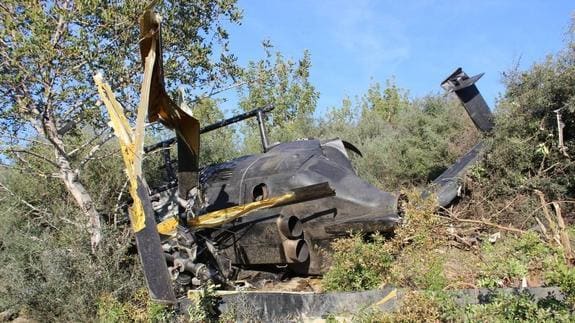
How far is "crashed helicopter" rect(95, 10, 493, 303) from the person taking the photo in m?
7.16

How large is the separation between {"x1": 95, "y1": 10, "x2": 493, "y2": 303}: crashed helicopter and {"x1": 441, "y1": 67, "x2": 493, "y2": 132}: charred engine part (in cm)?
270

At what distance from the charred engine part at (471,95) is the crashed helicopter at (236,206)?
2699 millimetres

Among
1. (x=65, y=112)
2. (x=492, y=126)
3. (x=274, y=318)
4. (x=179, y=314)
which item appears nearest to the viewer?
(x=274, y=318)

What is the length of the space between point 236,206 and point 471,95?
5817 mm

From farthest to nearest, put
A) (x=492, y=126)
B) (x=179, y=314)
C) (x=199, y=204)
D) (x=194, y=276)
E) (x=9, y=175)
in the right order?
(x=9, y=175)
(x=492, y=126)
(x=199, y=204)
(x=194, y=276)
(x=179, y=314)

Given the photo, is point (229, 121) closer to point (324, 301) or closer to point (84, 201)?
point (84, 201)

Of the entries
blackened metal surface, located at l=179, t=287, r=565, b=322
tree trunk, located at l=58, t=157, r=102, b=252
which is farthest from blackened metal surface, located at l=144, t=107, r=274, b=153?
blackened metal surface, located at l=179, t=287, r=565, b=322

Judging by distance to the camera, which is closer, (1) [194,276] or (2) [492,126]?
(1) [194,276]

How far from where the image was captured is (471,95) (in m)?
11.6

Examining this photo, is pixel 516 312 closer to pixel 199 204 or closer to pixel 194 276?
pixel 194 276

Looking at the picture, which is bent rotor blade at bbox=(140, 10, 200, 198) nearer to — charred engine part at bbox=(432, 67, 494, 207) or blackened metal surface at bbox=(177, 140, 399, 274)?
blackened metal surface at bbox=(177, 140, 399, 274)

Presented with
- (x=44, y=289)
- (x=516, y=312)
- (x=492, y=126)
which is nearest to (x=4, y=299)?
(x=44, y=289)

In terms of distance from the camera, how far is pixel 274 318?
6.66 m

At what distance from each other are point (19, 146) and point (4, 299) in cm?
305
